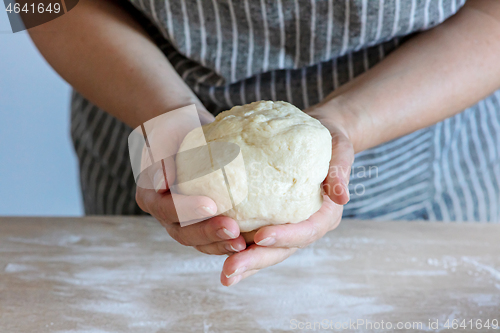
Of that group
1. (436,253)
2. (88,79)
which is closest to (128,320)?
(88,79)

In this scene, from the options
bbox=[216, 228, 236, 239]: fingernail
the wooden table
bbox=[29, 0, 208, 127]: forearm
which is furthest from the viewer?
bbox=[29, 0, 208, 127]: forearm

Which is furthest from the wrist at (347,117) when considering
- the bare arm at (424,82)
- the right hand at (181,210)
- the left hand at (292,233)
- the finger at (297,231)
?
the right hand at (181,210)

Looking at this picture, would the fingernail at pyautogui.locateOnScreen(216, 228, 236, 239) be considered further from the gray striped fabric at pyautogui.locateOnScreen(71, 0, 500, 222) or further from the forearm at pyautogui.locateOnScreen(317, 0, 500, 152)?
the gray striped fabric at pyautogui.locateOnScreen(71, 0, 500, 222)

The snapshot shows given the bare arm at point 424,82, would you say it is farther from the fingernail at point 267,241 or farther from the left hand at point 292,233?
the fingernail at point 267,241

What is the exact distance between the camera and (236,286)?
3.28 feet

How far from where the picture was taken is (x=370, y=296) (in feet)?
3.21

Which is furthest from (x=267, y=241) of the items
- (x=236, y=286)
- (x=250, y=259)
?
(x=236, y=286)

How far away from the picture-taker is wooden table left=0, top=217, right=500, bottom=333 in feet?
2.97

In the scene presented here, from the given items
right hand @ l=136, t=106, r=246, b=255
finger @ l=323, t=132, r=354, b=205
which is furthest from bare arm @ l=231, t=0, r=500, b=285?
right hand @ l=136, t=106, r=246, b=255

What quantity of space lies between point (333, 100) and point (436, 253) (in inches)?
20.5

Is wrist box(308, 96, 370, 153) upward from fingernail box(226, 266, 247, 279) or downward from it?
upward

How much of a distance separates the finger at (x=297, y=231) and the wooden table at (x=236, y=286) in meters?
0.24

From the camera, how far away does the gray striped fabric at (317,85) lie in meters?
1.08

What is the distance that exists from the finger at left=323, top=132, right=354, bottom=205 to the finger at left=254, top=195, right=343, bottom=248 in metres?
0.05
